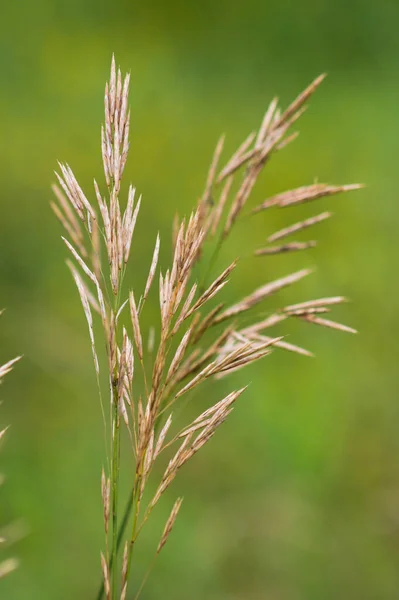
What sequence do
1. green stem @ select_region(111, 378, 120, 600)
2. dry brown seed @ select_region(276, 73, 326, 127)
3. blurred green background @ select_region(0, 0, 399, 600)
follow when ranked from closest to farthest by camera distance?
green stem @ select_region(111, 378, 120, 600), dry brown seed @ select_region(276, 73, 326, 127), blurred green background @ select_region(0, 0, 399, 600)

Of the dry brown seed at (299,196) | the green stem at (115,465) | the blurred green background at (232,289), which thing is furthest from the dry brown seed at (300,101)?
the blurred green background at (232,289)

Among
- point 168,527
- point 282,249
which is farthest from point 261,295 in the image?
point 168,527

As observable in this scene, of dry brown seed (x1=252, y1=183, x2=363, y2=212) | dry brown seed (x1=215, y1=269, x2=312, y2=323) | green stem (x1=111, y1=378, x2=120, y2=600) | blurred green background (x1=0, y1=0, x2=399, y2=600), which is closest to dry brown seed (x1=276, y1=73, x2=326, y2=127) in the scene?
dry brown seed (x1=252, y1=183, x2=363, y2=212)

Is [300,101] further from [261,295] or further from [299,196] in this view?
[261,295]

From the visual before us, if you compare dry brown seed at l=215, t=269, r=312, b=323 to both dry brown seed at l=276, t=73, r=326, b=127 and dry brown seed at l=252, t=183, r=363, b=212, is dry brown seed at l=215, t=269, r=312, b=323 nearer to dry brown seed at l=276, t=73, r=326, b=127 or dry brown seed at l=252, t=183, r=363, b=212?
dry brown seed at l=252, t=183, r=363, b=212

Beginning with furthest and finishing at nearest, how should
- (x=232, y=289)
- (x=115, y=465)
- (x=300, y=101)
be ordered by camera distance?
(x=232, y=289), (x=300, y=101), (x=115, y=465)

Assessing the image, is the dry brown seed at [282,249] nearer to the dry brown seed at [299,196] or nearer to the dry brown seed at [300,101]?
the dry brown seed at [299,196]

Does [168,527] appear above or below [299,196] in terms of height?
below

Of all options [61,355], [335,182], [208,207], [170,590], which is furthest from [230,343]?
[335,182]
